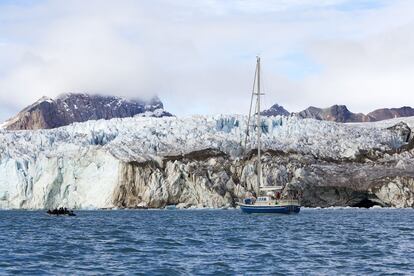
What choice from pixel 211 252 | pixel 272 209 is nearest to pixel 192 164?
pixel 272 209

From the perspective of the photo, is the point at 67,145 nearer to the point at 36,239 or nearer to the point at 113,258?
the point at 36,239

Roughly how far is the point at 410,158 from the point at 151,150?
4613cm

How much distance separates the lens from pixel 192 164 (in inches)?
4813

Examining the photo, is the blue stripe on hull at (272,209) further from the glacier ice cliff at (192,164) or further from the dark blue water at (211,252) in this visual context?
the glacier ice cliff at (192,164)

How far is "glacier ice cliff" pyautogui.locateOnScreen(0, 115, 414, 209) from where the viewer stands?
376ft

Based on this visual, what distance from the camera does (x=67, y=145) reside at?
121375 mm

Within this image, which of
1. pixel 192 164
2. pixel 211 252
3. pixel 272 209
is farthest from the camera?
pixel 192 164

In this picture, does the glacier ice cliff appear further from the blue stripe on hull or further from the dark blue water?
the dark blue water

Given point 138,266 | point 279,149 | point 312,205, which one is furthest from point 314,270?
point 279,149

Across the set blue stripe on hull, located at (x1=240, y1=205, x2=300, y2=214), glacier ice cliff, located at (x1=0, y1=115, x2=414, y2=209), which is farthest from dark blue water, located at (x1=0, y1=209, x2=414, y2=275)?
glacier ice cliff, located at (x1=0, y1=115, x2=414, y2=209)

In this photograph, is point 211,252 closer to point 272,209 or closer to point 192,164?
point 272,209

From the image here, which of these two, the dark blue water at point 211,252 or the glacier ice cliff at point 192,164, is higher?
the glacier ice cliff at point 192,164

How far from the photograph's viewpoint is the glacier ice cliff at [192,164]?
376 ft

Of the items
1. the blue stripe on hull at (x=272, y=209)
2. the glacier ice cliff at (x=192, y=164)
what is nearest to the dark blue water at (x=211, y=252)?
the blue stripe on hull at (x=272, y=209)
